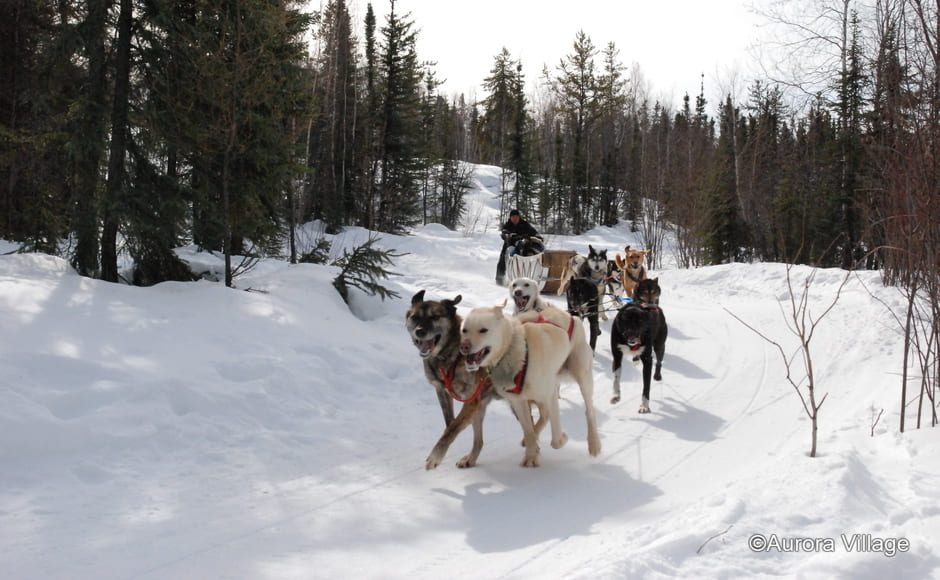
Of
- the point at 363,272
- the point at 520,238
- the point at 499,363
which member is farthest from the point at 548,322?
the point at 520,238

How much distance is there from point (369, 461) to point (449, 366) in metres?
1.05

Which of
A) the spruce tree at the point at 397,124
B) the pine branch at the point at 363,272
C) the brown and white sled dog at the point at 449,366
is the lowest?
the brown and white sled dog at the point at 449,366

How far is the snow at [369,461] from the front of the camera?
3002mm

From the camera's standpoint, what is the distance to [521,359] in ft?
14.4

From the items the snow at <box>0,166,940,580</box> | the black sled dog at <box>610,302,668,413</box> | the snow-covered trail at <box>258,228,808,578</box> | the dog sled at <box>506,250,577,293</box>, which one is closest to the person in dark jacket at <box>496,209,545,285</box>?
the dog sled at <box>506,250,577,293</box>

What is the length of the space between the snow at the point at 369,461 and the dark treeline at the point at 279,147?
5.46ft

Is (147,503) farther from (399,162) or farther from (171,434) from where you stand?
(399,162)

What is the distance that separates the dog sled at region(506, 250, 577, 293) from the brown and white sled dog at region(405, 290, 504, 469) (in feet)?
22.4

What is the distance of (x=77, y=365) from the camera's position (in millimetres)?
5172

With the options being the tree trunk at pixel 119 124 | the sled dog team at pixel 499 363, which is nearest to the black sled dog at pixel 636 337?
the sled dog team at pixel 499 363

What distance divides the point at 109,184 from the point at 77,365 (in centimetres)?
442

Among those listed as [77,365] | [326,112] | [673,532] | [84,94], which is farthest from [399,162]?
[673,532]

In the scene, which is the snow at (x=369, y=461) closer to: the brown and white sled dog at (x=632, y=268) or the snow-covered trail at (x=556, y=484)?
the snow-covered trail at (x=556, y=484)

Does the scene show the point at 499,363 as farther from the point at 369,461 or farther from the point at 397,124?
the point at 397,124
